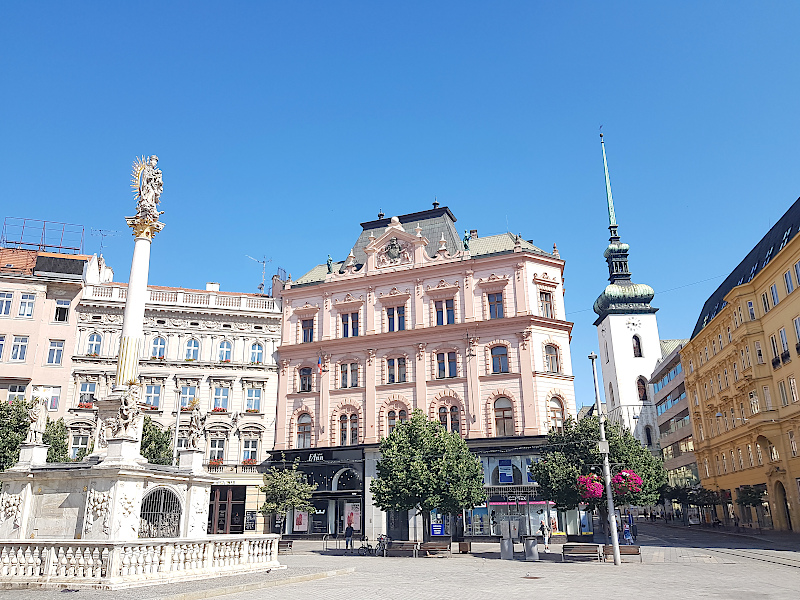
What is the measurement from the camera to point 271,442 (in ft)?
155

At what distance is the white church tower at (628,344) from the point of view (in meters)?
98.2

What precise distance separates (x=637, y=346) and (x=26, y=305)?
280 ft

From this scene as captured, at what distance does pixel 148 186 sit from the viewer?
26.5 m

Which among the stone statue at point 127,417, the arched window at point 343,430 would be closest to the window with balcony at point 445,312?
the arched window at point 343,430

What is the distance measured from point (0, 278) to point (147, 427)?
18.2m

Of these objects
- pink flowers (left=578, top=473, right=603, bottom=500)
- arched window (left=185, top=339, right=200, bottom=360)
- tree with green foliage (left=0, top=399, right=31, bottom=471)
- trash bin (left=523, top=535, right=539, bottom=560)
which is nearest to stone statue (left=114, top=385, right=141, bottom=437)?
tree with green foliage (left=0, top=399, right=31, bottom=471)

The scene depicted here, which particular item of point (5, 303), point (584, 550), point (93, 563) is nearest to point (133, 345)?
point (93, 563)

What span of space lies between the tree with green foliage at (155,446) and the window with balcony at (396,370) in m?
15.6

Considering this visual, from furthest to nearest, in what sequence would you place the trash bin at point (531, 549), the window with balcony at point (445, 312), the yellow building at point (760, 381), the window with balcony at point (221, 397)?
the window with balcony at point (221, 397) < the window with balcony at point (445, 312) < the yellow building at point (760, 381) < the trash bin at point (531, 549)

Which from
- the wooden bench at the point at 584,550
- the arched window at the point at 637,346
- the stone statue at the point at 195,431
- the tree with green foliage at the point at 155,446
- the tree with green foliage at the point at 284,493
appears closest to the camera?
the stone statue at the point at 195,431

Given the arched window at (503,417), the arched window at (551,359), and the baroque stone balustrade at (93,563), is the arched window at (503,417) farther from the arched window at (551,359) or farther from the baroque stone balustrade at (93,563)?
the baroque stone balustrade at (93,563)

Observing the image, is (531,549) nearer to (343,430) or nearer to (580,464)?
(580,464)

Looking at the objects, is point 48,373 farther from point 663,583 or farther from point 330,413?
point 663,583

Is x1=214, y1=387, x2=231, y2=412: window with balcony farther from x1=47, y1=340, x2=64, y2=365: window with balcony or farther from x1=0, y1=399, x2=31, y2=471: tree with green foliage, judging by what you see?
x1=0, y1=399, x2=31, y2=471: tree with green foliage
